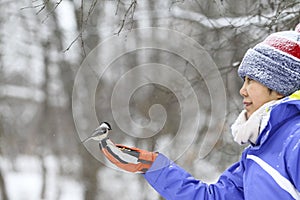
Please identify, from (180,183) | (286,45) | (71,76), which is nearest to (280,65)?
(286,45)

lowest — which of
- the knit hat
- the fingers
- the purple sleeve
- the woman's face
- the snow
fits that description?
the snow

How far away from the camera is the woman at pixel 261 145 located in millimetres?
795

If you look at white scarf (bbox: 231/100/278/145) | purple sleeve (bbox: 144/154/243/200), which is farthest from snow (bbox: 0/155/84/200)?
white scarf (bbox: 231/100/278/145)

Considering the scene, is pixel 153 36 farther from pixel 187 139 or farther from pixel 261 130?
pixel 261 130

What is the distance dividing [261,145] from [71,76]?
8.03 ft

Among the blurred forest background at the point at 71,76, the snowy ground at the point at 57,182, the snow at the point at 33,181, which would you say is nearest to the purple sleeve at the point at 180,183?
the blurred forest background at the point at 71,76

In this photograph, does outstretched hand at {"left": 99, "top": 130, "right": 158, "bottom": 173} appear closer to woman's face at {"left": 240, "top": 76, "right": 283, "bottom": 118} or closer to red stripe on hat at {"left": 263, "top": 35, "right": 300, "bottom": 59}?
woman's face at {"left": 240, "top": 76, "right": 283, "bottom": 118}

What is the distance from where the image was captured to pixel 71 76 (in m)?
3.17

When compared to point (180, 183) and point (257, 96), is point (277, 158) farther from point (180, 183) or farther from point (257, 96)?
point (180, 183)

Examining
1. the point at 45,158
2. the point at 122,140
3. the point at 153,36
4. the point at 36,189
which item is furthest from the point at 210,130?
the point at 36,189

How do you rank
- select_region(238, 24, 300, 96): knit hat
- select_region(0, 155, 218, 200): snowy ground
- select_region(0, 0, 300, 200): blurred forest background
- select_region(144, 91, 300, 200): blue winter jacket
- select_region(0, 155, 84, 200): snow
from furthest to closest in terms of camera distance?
1. select_region(0, 155, 84, 200): snow
2. select_region(0, 155, 218, 200): snowy ground
3. select_region(0, 0, 300, 200): blurred forest background
4. select_region(238, 24, 300, 96): knit hat
5. select_region(144, 91, 300, 200): blue winter jacket

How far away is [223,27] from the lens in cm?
256

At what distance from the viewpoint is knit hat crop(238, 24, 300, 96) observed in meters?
0.89

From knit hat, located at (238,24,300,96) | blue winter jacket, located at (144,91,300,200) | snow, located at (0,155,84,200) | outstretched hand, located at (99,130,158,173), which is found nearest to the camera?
blue winter jacket, located at (144,91,300,200)
